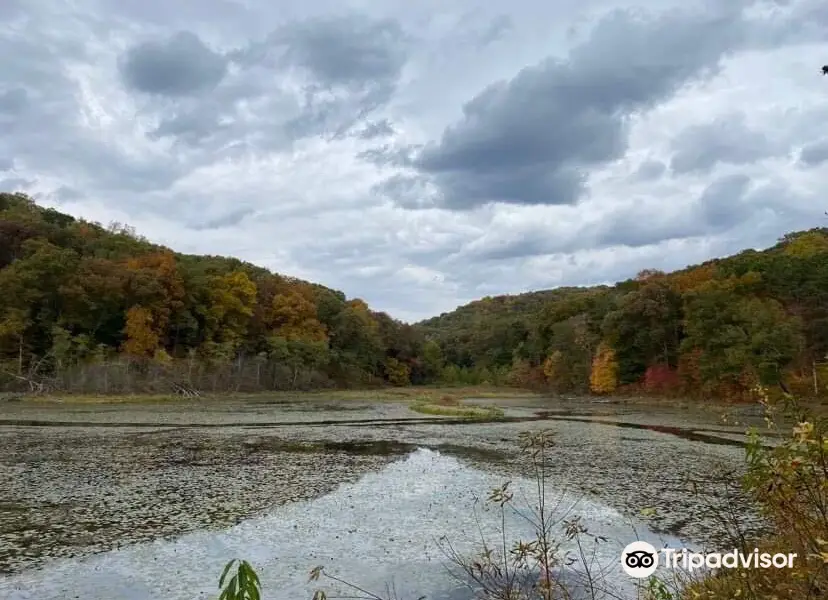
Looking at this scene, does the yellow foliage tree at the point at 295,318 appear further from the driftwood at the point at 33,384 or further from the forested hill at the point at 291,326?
the driftwood at the point at 33,384

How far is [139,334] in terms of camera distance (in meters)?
74.5

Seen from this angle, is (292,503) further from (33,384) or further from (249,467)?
(33,384)

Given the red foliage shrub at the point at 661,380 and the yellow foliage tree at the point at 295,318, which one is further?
the yellow foliage tree at the point at 295,318

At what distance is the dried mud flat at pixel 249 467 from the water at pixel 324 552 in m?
0.70

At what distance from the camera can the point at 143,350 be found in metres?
74.2

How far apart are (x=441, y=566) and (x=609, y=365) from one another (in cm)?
7065

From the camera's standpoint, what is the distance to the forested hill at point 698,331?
5400cm

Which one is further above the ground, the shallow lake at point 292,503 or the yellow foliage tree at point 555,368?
the yellow foliage tree at point 555,368

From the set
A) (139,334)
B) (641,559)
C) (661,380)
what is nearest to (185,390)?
(139,334)

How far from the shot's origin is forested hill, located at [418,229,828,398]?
5400 centimetres

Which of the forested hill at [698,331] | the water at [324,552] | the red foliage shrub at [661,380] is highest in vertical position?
the forested hill at [698,331]

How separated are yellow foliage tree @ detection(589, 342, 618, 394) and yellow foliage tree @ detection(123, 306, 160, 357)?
53523 mm

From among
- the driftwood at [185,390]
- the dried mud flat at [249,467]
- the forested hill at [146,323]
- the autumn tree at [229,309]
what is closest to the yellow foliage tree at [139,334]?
the forested hill at [146,323]

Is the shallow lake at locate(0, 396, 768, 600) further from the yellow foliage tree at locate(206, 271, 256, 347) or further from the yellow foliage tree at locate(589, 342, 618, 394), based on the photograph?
the yellow foliage tree at locate(206, 271, 256, 347)
